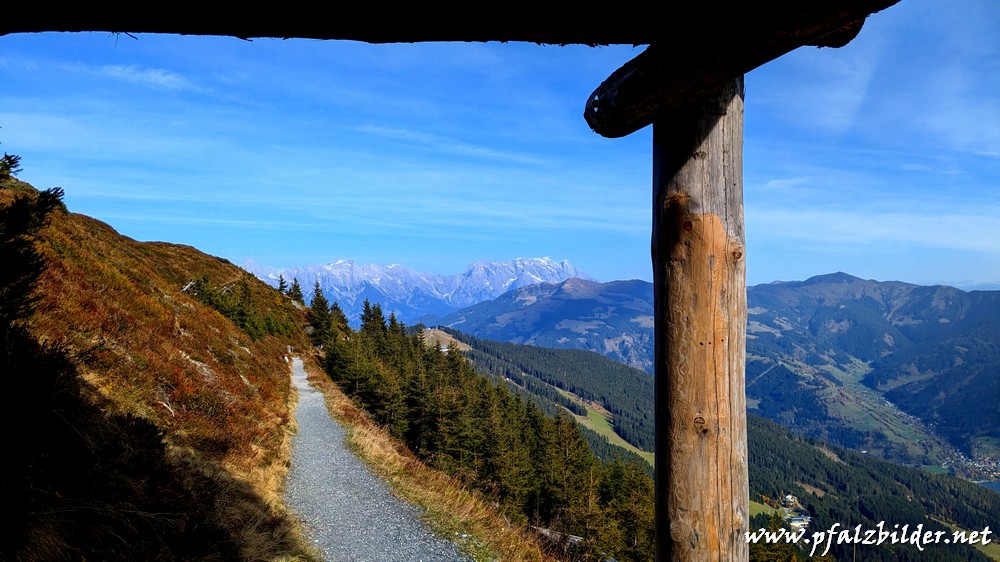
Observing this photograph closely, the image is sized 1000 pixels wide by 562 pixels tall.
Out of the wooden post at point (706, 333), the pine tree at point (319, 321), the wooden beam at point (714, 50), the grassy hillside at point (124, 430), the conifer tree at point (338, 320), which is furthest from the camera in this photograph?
the conifer tree at point (338, 320)

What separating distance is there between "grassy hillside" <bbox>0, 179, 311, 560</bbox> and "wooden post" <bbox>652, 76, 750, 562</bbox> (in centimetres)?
530

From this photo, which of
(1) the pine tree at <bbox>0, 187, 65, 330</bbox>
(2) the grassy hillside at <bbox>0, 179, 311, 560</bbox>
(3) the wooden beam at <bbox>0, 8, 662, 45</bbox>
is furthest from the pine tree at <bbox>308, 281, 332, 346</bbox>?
(3) the wooden beam at <bbox>0, 8, 662, 45</bbox>

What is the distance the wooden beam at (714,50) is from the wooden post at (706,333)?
0.93 ft

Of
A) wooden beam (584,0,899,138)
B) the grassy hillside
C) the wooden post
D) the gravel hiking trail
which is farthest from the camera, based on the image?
the gravel hiking trail

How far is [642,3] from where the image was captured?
2223mm

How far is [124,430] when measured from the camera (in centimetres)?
711

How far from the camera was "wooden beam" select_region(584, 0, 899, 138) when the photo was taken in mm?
1877

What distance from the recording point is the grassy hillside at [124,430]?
467cm

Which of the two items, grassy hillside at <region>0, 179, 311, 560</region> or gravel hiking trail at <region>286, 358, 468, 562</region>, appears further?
gravel hiking trail at <region>286, 358, 468, 562</region>

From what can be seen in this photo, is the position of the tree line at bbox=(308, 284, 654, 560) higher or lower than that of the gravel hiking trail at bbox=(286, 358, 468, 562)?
lower

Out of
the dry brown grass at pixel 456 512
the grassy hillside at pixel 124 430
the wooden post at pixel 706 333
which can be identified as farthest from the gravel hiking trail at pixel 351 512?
the wooden post at pixel 706 333

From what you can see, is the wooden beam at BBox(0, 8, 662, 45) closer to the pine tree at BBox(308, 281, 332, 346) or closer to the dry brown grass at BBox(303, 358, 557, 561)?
the dry brown grass at BBox(303, 358, 557, 561)

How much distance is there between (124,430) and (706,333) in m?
8.36

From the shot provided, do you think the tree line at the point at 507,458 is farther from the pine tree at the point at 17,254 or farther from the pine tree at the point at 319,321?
the pine tree at the point at 17,254
